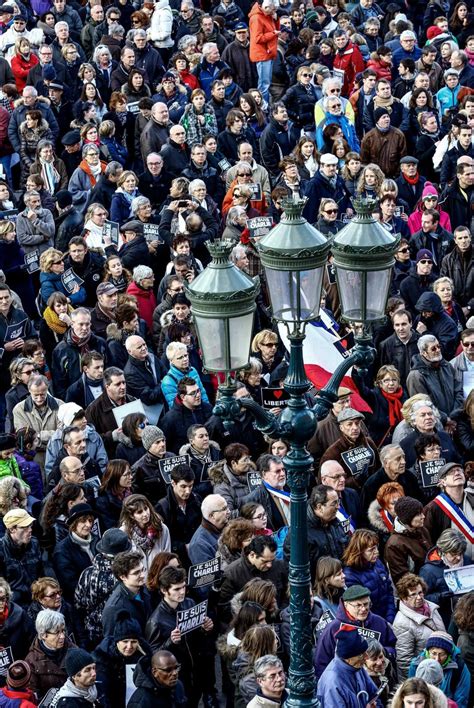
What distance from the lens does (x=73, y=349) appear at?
14.7 metres

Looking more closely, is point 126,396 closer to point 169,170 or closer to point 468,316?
point 468,316

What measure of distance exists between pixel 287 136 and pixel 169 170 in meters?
1.98

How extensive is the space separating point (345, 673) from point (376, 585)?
1563 mm

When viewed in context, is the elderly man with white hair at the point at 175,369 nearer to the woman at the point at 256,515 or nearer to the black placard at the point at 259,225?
the woman at the point at 256,515

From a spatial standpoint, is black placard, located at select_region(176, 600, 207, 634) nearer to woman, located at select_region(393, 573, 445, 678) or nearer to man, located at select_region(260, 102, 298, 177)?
woman, located at select_region(393, 573, 445, 678)

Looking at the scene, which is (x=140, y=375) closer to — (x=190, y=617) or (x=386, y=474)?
(x=386, y=474)

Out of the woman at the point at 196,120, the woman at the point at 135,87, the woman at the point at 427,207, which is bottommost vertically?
the woman at the point at 427,207

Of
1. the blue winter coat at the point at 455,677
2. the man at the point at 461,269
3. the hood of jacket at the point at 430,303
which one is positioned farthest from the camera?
the man at the point at 461,269

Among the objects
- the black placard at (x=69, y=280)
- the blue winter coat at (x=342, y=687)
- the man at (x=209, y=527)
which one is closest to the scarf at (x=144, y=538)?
the man at (x=209, y=527)

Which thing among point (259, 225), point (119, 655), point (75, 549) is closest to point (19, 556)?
point (75, 549)

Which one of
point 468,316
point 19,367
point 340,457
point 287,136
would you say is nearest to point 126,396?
point 19,367

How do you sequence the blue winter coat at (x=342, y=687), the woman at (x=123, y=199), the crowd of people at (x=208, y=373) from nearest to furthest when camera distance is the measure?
the blue winter coat at (x=342, y=687)
the crowd of people at (x=208, y=373)
the woman at (x=123, y=199)

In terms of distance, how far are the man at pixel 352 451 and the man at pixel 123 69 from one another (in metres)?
9.33

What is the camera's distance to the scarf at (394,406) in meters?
14.5
